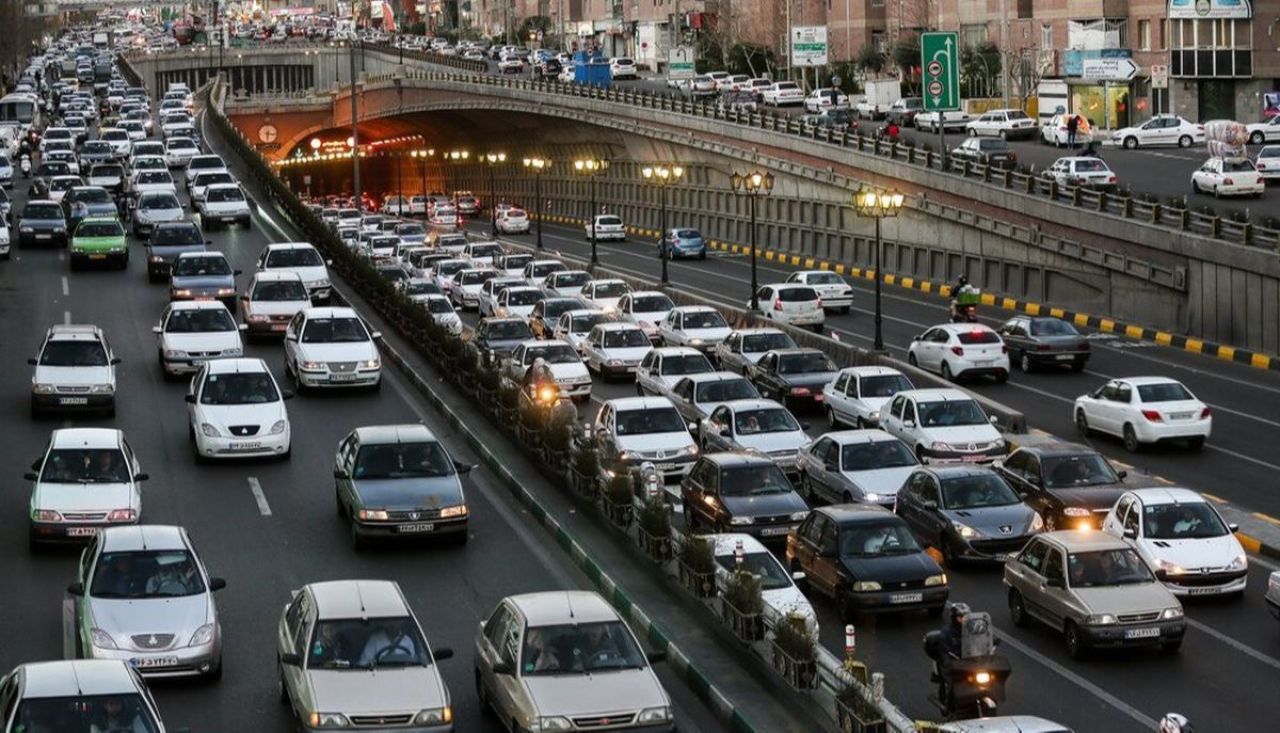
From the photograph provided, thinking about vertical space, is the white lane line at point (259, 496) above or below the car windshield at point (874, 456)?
below

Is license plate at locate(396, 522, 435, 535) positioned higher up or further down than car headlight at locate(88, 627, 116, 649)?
further down

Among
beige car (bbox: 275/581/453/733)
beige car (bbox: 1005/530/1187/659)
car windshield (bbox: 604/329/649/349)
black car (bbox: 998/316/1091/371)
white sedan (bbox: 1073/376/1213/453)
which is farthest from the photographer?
black car (bbox: 998/316/1091/371)

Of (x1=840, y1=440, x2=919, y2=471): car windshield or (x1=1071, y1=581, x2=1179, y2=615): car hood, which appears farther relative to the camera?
(x1=840, y1=440, x2=919, y2=471): car windshield

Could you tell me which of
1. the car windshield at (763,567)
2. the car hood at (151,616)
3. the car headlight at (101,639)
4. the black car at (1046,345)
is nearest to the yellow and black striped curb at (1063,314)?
the black car at (1046,345)

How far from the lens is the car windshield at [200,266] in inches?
1852

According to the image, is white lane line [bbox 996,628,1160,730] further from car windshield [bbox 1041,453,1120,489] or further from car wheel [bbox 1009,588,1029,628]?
car windshield [bbox 1041,453,1120,489]

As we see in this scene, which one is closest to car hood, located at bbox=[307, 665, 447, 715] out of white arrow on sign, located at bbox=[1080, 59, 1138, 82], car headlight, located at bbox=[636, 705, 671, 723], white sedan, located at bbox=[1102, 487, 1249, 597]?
car headlight, located at bbox=[636, 705, 671, 723]

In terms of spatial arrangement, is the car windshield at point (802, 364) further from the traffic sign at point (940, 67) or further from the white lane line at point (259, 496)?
the traffic sign at point (940, 67)

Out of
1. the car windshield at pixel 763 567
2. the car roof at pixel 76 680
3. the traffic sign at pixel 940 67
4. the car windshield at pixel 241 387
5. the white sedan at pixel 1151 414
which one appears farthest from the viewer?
the traffic sign at pixel 940 67

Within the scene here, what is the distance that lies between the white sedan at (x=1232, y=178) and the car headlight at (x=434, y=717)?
157ft

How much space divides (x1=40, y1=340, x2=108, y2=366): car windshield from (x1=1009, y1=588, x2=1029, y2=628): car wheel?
18.0m

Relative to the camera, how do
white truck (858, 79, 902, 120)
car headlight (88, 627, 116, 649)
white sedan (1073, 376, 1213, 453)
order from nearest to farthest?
car headlight (88, 627, 116, 649) → white sedan (1073, 376, 1213, 453) → white truck (858, 79, 902, 120)

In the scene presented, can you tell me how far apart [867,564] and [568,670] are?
260 inches

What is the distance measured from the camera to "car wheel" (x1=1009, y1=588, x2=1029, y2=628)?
80.5 feet
